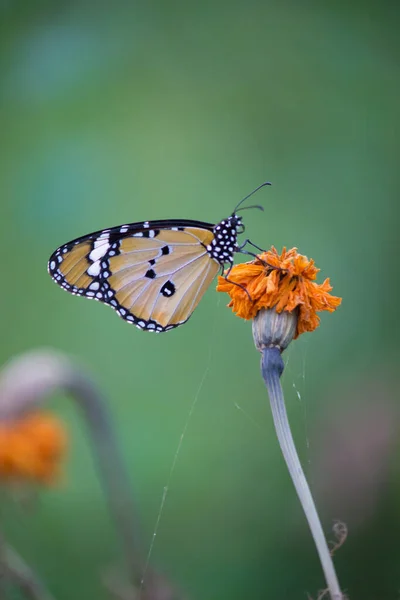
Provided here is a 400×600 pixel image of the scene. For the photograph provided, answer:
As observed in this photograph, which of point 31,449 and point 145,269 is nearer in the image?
point 31,449

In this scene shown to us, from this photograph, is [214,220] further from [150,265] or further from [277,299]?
[277,299]

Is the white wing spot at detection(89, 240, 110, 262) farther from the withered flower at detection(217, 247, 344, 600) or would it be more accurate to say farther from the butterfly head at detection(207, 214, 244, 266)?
the withered flower at detection(217, 247, 344, 600)

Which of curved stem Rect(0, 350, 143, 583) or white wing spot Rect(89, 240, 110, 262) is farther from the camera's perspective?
white wing spot Rect(89, 240, 110, 262)

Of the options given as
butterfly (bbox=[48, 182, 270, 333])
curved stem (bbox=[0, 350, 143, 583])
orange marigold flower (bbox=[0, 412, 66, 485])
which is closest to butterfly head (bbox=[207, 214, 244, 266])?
butterfly (bbox=[48, 182, 270, 333])

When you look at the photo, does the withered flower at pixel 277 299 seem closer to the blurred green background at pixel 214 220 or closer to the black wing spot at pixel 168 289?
the black wing spot at pixel 168 289

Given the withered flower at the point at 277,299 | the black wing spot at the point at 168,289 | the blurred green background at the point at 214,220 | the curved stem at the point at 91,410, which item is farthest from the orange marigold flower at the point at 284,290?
the blurred green background at the point at 214,220

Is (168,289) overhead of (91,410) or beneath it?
overhead

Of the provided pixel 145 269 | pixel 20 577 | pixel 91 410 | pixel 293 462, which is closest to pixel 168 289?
pixel 145 269

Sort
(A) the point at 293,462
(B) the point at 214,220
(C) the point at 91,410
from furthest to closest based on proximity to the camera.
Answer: (B) the point at 214,220, (C) the point at 91,410, (A) the point at 293,462
